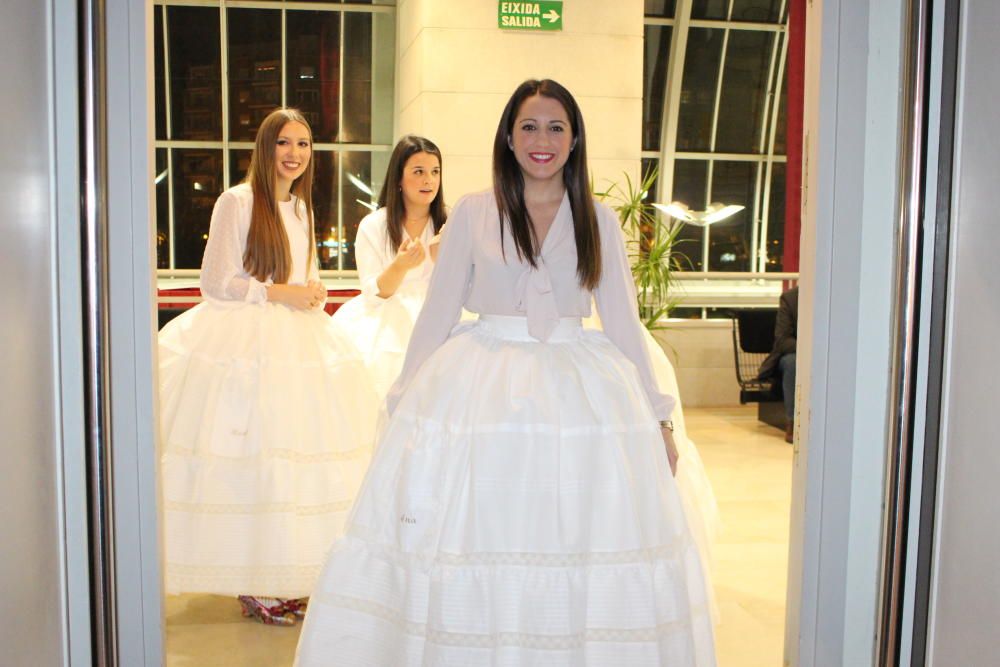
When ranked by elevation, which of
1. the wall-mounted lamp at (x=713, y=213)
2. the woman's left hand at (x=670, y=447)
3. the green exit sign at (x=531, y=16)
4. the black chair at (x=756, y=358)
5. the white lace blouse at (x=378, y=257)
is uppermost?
the green exit sign at (x=531, y=16)

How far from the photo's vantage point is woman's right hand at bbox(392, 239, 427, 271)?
424 centimetres

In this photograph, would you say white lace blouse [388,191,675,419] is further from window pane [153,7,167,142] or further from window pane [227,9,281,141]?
window pane [153,7,167,142]

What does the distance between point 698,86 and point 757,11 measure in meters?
0.98

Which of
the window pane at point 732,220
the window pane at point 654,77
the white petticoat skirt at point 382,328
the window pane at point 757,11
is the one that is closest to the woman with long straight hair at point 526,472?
the white petticoat skirt at point 382,328

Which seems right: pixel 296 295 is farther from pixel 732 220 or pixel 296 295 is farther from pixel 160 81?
pixel 732 220

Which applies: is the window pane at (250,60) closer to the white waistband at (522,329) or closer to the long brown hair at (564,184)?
the long brown hair at (564,184)

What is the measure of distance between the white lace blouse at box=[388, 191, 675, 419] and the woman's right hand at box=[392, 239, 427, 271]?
4.93 ft

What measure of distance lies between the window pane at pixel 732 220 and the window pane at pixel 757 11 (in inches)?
58.0

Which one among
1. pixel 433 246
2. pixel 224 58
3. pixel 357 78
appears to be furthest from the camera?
pixel 357 78

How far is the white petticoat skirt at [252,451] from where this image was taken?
3.59 m

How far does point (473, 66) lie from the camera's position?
284 inches

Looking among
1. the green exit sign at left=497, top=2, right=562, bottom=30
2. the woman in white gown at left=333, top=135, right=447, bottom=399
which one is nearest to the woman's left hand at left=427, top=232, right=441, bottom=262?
the woman in white gown at left=333, top=135, right=447, bottom=399

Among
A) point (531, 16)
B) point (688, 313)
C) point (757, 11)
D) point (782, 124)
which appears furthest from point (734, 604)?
point (757, 11)

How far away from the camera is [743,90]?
11.0 metres
